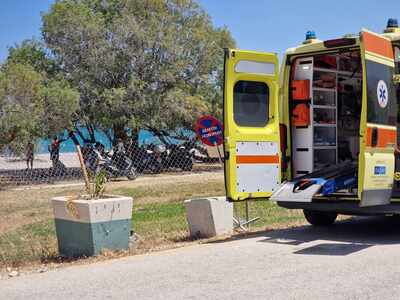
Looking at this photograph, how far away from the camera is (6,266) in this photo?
28.3ft

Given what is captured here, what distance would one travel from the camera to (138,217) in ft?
43.0

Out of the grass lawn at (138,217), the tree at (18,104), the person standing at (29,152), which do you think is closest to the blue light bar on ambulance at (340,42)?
the grass lawn at (138,217)

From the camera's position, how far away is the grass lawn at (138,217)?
966 cm

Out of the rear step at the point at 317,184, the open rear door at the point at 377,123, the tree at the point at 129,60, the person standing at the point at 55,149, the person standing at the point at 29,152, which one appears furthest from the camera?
the tree at the point at 129,60

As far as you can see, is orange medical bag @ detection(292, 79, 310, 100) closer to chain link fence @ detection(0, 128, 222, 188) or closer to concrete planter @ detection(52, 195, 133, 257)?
concrete planter @ detection(52, 195, 133, 257)

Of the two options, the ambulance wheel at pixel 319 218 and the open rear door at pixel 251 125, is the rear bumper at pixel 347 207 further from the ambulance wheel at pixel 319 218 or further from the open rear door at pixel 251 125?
the ambulance wheel at pixel 319 218

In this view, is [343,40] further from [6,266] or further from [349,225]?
[6,266]

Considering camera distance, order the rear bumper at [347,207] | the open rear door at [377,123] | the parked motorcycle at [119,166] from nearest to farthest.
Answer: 1. the open rear door at [377,123]
2. the rear bumper at [347,207]
3. the parked motorcycle at [119,166]

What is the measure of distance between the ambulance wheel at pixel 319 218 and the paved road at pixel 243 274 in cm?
136

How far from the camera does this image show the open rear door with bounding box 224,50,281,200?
30.9ft

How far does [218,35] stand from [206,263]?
2213 cm

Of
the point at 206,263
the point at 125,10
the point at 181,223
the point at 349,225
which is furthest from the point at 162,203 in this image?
the point at 125,10

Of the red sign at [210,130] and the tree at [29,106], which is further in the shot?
the tree at [29,106]

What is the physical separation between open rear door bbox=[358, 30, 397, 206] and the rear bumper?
0.43ft
